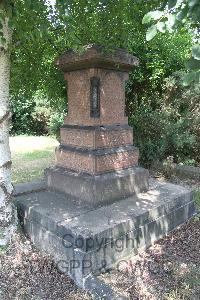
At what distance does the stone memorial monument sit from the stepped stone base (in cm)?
1

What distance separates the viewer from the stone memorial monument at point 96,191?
3.88 metres

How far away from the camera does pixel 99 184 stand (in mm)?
4652

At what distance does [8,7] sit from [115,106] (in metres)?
2.36

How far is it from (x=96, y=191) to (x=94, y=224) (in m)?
0.73

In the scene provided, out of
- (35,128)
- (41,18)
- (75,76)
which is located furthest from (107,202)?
(35,128)

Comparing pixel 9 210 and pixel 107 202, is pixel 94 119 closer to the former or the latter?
pixel 107 202

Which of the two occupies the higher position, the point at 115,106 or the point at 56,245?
the point at 115,106

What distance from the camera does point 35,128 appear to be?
1973 cm

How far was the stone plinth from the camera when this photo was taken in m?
4.77

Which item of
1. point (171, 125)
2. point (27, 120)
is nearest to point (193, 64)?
point (171, 125)

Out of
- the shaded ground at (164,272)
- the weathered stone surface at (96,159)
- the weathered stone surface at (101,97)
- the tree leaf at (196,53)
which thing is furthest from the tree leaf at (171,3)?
the weathered stone surface at (96,159)

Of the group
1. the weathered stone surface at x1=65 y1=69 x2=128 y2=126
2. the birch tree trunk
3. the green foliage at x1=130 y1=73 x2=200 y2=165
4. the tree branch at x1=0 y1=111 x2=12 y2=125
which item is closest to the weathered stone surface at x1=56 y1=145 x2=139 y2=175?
the weathered stone surface at x1=65 y1=69 x2=128 y2=126

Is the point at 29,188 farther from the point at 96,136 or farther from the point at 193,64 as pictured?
the point at 193,64

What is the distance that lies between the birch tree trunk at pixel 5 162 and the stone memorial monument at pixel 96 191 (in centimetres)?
34
